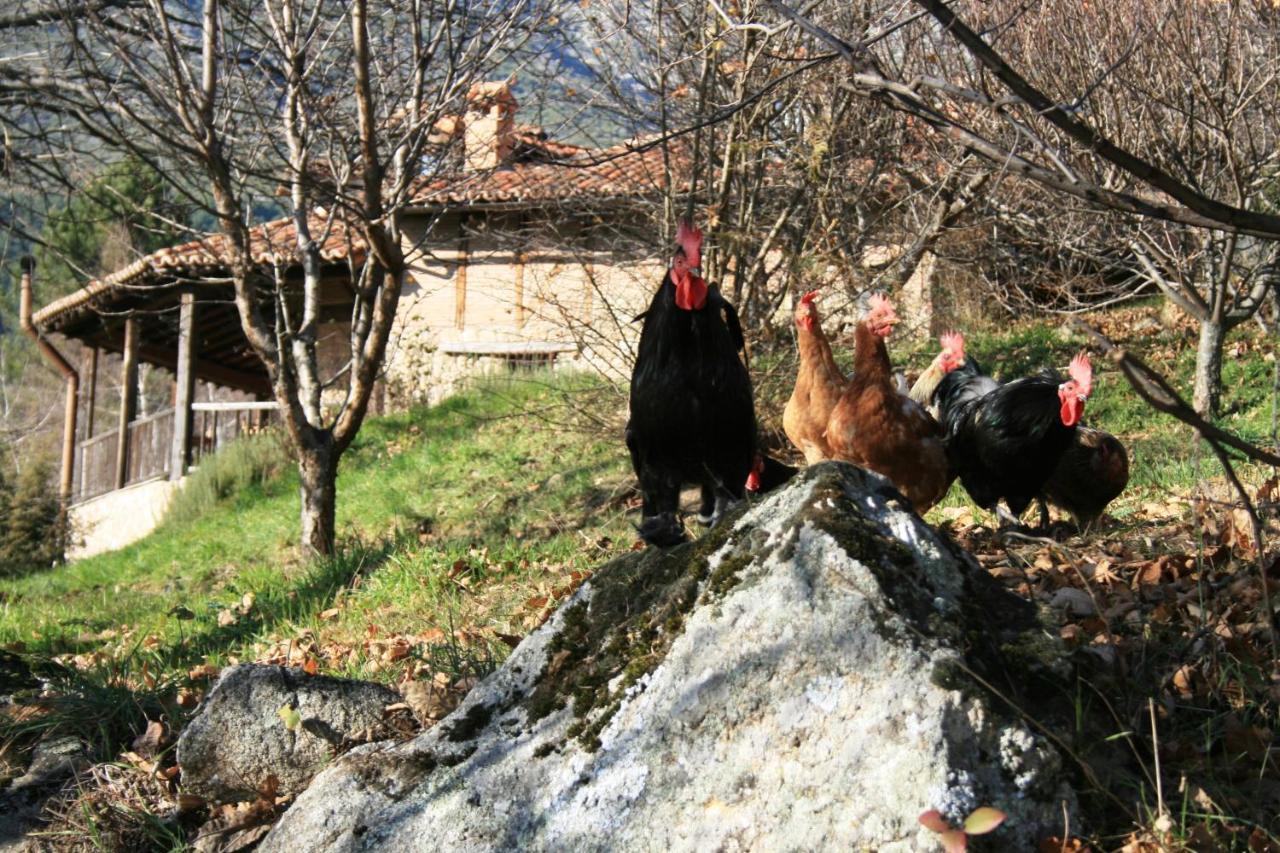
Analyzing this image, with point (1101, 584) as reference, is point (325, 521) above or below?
below

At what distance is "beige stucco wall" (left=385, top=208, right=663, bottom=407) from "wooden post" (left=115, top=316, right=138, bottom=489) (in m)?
4.80

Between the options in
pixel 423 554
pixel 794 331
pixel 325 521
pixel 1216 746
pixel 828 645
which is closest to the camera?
pixel 828 645

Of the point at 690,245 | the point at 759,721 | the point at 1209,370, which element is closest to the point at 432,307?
the point at 1209,370

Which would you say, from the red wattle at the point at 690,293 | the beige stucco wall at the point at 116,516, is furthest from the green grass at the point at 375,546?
the beige stucco wall at the point at 116,516

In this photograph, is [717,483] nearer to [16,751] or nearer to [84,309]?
[16,751]

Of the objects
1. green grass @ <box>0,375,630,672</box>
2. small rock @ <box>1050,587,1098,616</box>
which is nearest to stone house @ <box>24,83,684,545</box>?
green grass @ <box>0,375,630,672</box>

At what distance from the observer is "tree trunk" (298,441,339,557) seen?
908cm

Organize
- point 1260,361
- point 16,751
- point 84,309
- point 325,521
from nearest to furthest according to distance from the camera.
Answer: point 16,751 < point 325,521 < point 1260,361 < point 84,309

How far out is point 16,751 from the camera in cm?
441

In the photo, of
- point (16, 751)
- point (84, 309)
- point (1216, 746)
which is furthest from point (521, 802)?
point (84, 309)

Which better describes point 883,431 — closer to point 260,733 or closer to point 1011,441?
point 1011,441

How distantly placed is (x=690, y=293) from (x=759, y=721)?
2.54 meters

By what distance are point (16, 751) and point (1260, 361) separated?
42.3ft

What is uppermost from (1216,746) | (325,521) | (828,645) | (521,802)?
(828,645)
